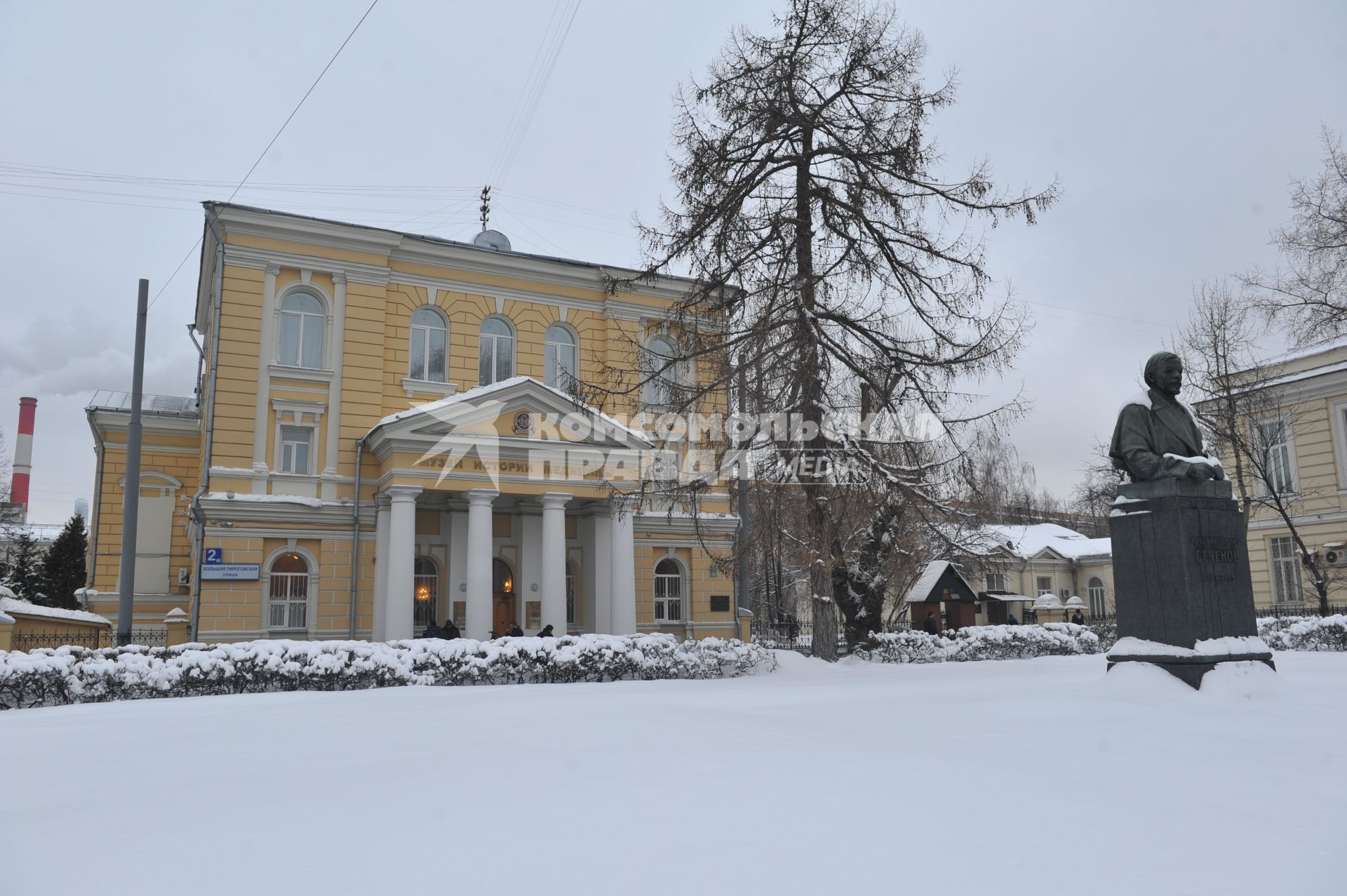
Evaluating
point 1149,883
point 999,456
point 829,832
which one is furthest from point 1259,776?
point 999,456

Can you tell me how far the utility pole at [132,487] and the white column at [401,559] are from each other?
5.24 meters

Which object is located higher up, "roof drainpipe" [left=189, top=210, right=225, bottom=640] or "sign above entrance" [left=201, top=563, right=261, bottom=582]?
"roof drainpipe" [left=189, top=210, right=225, bottom=640]

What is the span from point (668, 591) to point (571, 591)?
318 cm

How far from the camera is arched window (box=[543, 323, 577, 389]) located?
26.3 metres

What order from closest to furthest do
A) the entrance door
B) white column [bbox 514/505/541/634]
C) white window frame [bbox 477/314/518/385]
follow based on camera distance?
white column [bbox 514/505/541/634] < the entrance door < white window frame [bbox 477/314/518/385]

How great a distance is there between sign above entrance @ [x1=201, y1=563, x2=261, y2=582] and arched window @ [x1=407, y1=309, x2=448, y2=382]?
21.4ft

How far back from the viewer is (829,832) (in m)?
4.44

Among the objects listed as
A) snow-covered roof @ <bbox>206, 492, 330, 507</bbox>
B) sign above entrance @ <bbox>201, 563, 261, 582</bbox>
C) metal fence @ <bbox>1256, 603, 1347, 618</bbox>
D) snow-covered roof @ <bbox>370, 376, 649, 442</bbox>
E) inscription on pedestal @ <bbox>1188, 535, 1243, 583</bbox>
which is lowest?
metal fence @ <bbox>1256, 603, 1347, 618</bbox>

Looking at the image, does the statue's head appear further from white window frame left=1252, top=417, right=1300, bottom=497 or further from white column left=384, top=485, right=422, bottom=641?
white window frame left=1252, top=417, right=1300, bottom=497

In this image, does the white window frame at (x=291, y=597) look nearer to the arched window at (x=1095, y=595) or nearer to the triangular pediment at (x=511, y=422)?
the triangular pediment at (x=511, y=422)

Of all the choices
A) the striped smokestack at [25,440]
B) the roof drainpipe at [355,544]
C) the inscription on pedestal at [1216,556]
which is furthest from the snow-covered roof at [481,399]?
the striped smokestack at [25,440]

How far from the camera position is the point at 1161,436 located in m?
10.0

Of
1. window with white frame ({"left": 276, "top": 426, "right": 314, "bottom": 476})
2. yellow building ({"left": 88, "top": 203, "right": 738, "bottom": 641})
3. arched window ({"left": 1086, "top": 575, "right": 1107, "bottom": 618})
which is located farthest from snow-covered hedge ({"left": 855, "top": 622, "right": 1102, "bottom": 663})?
arched window ({"left": 1086, "top": 575, "right": 1107, "bottom": 618})

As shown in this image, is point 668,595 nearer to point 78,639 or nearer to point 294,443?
point 294,443
